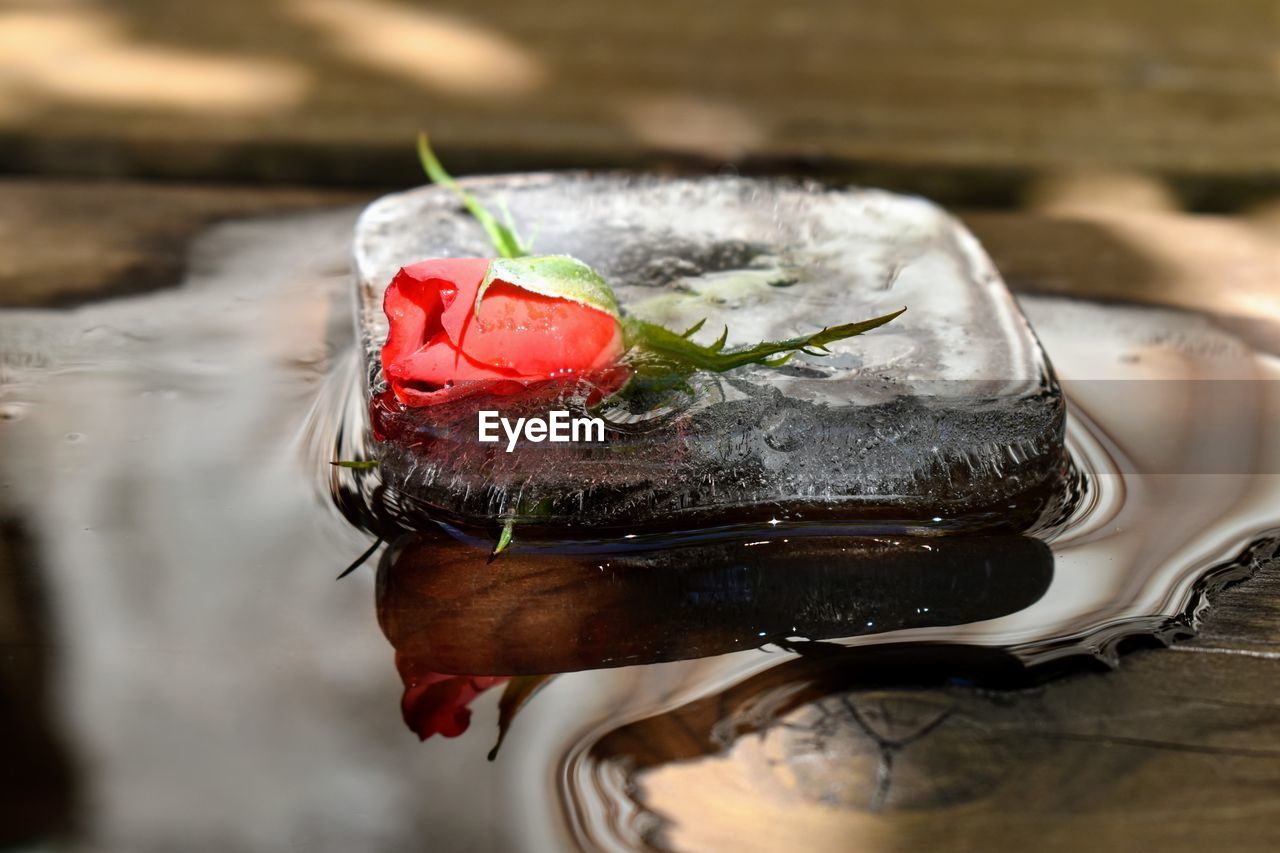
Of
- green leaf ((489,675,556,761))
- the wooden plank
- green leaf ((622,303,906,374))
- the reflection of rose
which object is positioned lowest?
the wooden plank

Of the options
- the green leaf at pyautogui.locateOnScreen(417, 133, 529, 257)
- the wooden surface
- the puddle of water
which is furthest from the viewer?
the wooden surface

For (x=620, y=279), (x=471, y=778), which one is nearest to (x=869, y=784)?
(x=471, y=778)

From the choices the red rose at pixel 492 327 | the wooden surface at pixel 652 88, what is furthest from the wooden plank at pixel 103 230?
the red rose at pixel 492 327

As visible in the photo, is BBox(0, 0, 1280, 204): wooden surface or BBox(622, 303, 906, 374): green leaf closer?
BBox(622, 303, 906, 374): green leaf

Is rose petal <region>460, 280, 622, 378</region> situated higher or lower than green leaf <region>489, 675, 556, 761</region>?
higher

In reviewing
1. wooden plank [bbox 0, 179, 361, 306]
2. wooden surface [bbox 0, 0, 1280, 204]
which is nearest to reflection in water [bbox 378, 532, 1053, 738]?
wooden plank [bbox 0, 179, 361, 306]

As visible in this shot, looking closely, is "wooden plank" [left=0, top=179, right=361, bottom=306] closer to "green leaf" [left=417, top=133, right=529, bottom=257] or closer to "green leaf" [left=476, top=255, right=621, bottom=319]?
"green leaf" [left=417, top=133, right=529, bottom=257]

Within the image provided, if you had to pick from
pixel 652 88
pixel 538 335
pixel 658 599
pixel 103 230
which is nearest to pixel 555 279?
pixel 538 335
